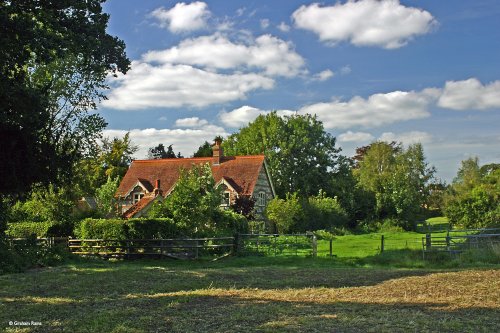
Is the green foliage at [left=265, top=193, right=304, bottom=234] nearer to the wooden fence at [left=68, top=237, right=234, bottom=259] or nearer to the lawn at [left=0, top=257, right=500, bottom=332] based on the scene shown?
the wooden fence at [left=68, top=237, right=234, bottom=259]

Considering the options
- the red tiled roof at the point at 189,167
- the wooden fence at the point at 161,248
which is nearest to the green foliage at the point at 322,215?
the red tiled roof at the point at 189,167

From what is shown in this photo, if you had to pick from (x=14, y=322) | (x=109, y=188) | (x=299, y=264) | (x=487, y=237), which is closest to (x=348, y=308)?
(x=14, y=322)

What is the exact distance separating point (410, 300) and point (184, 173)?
2365cm

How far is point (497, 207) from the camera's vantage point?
47969mm

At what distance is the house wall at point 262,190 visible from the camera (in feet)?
164

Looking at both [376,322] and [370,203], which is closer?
[376,322]

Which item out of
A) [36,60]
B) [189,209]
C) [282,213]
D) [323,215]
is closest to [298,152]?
[323,215]

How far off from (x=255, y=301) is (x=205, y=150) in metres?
65.2

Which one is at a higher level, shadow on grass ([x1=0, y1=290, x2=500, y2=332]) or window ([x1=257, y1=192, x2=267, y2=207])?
window ([x1=257, y1=192, x2=267, y2=207])

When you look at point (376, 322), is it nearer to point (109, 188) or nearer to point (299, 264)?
point (299, 264)

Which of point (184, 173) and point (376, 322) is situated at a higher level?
point (184, 173)

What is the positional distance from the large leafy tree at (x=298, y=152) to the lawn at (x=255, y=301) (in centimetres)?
4330

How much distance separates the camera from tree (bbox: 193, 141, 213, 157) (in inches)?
2995

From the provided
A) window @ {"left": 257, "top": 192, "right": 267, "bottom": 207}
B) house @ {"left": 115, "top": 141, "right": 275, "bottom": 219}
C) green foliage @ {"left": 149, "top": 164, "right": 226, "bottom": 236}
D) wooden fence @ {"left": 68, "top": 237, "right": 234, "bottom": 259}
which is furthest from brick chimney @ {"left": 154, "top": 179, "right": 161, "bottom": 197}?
wooden fence @ {"left": 68, "top": 237, "right": 234, "bottom": 259}
